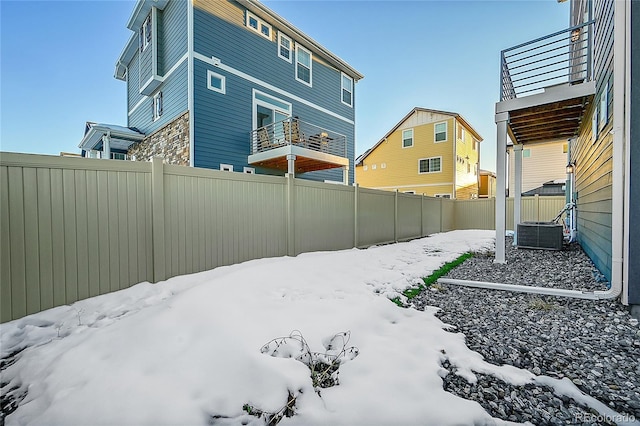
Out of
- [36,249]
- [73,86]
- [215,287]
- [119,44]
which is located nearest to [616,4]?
[215,287]

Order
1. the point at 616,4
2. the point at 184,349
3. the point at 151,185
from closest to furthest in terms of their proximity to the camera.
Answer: the point at 184,349, the point at 616,4, the point at 151,185

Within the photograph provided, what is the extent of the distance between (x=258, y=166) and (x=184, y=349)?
8.15 metres

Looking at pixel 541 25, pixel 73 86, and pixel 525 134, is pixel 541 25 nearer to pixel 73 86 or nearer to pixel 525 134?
pixel 525 134

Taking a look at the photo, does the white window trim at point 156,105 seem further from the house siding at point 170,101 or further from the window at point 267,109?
the window at point 267,109

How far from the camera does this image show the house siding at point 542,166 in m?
15.2

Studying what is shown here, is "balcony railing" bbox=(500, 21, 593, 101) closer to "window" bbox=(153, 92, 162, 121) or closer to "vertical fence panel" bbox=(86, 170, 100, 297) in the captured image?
"vertical fence panel" bbox=(86, 170, 100, 297)

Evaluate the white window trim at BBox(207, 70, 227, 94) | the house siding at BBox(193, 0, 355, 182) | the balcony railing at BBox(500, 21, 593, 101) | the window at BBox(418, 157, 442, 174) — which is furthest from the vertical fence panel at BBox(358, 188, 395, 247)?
the window at BBox(418, 157, 442, 174)

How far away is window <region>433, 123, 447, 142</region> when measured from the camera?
16109 mm

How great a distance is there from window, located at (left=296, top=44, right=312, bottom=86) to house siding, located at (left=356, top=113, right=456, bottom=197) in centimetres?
924

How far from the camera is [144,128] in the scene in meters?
10.5

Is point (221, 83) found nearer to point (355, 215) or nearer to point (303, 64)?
point (303, 64)

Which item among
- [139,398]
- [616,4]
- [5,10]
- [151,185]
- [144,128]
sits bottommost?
[139,398]

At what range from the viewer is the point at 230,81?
857cm

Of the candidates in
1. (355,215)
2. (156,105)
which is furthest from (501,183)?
(156,105)
